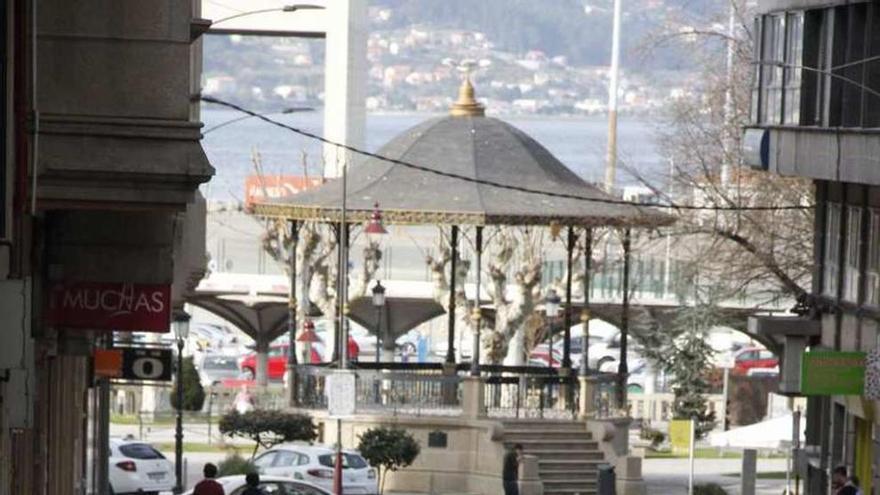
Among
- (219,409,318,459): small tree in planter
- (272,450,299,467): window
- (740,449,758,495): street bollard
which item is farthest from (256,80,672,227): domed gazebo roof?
(740,449,758,495): street bollard

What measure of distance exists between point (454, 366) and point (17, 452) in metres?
27.7

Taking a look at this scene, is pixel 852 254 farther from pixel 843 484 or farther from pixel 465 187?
pixel 465 187

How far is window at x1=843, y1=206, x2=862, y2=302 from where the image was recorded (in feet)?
105

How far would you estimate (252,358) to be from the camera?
80312 mm

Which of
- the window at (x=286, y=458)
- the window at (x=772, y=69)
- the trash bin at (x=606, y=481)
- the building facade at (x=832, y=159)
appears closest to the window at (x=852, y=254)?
the building facade at (x=832, y=159)

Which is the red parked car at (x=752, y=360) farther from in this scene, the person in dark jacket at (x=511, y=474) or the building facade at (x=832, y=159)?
the building facade at (x=832, y=159)

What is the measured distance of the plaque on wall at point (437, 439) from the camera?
4684 cm

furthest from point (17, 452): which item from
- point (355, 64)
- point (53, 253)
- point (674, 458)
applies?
point (355, 64)

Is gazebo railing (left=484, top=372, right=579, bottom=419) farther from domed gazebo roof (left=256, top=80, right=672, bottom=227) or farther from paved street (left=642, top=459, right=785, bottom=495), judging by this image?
domed gazebo roof (left=256, top=80, right=672, bottom=227)

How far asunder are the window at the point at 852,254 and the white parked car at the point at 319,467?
12.2m

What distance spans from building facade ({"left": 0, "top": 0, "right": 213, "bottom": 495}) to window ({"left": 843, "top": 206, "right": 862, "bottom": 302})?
963 cm

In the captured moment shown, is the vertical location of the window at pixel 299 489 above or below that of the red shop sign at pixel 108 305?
below

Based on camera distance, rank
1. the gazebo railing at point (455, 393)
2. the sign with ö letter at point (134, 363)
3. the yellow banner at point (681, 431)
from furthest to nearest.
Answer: the gazebo railing at point (455, 393) → the yellow banner at point (681, 431) → the sign with ö letter at point (134, 363)

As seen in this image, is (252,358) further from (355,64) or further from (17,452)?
(17,452)
